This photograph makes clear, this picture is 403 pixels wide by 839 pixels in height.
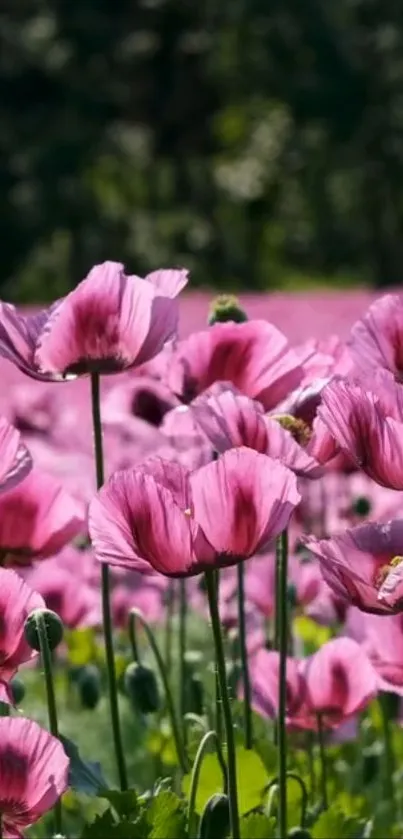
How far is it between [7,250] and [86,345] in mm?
25645

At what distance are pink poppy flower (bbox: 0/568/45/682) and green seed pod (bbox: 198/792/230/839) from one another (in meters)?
0.16

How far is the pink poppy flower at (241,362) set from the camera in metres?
1.33

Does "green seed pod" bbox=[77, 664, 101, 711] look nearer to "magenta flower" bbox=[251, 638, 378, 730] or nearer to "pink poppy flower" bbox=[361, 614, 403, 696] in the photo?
"magenta flower" bbox=[251, 638, 378, 730]

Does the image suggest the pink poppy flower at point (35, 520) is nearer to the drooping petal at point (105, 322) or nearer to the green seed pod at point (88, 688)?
the drooping petal at point (105, 322)

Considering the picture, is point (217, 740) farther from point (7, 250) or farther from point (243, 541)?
point (7, 250)

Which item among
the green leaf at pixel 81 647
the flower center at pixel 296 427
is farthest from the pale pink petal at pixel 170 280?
the green leaf at pixel 81 647

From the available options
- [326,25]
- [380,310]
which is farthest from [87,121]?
[380,310]

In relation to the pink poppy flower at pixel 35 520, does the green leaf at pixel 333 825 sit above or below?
below

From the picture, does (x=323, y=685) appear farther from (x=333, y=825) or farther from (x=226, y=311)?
(x=226, y=311)

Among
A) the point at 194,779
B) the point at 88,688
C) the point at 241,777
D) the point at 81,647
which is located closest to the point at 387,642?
the point at 241,777

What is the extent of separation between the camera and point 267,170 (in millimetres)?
37125

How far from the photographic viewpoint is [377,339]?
4.09ft

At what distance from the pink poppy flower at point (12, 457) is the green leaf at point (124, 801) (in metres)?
0.28

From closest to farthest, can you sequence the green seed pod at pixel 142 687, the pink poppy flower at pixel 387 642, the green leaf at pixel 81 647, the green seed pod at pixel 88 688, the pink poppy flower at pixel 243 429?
the pink poppy flower at pixel 243 429 → the pink poppy flower at pixel 387 642 → the green seed pod at pixel 142 687 → the green seed pod at pixel 88 688 → the green leaf at pixel 81 647
